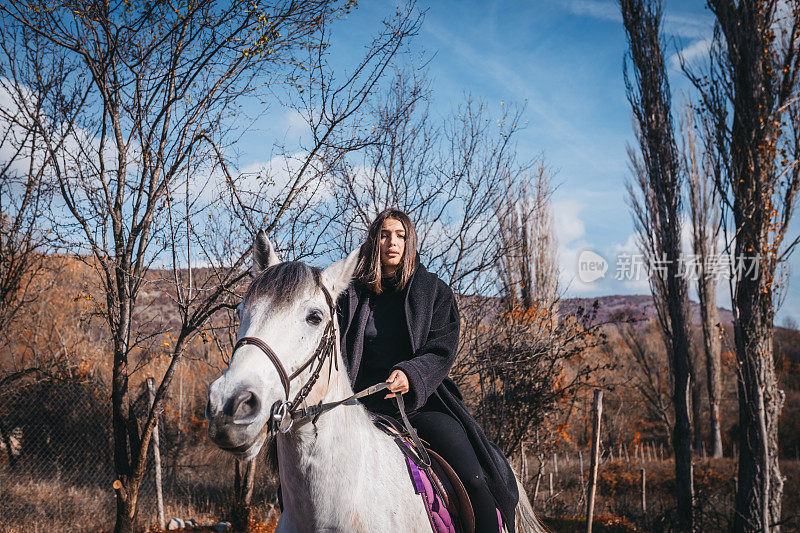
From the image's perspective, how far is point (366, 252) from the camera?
2674mm

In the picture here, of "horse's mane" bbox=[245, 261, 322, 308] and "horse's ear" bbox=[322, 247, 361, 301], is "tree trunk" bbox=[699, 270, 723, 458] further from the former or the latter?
"horse's mane" bbox=[245, 261, 322, 308]

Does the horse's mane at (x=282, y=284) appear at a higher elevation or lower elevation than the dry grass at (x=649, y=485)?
higher

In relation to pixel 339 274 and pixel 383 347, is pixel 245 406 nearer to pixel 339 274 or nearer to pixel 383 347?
pixel 339 274

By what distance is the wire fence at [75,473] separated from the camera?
7793mm

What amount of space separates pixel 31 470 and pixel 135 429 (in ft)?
19.8

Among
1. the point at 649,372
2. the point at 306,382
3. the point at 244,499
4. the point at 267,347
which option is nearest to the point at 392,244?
the point at 306,382

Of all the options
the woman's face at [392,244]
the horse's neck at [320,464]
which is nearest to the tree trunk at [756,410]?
the woman's face at [392,244]

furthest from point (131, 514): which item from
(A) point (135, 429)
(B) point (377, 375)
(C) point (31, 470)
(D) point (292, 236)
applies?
(C) point (31, 470)

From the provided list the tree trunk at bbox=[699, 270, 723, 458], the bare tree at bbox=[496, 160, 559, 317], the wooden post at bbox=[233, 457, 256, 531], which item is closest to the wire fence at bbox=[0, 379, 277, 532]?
the wooden post at bbox=[233, 457, 256, 531]

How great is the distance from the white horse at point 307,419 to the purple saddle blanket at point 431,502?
0.03 meters

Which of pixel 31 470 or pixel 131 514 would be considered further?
pixel 31 470

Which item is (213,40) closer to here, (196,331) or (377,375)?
(196,331)

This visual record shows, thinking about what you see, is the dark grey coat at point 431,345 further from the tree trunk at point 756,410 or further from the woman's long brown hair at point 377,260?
the tree trunk at point 756,410

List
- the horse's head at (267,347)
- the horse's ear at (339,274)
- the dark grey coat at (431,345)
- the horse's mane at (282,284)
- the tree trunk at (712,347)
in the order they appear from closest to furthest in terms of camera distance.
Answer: the horse's head at (267,347) < the horse's mane at (282,284) < the horse's ear at (339,274) < the dark grey coat at (431,345) < the tree trunk at (712,347)
